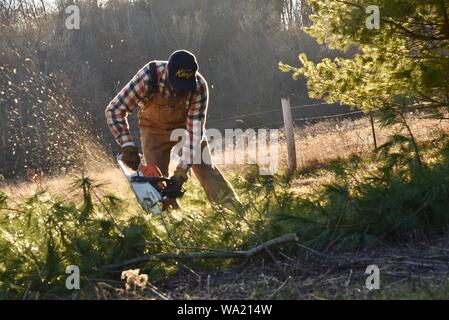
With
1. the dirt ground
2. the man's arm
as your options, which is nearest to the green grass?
the dirt ground

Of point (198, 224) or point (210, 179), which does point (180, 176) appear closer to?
point (210, 179)

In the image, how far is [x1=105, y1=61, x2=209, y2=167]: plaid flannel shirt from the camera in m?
7.85

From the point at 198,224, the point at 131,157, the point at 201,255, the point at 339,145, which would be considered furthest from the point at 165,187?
the point at 339,145

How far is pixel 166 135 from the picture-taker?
851 cm

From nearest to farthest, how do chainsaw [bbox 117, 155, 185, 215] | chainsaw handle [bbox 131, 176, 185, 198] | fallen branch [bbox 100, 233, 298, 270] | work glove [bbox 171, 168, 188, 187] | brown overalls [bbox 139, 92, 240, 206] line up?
1. fallen branch [bbox 100, 233, 298, 270]
2. chainsaw [bbox 117, 155, 185, 215]
3. chainsaw handle [bbox 131, 176, 185, 198]
4. work glove [bbox 171, 168, 188, 187]
5. brown overalls [bbox 139, 92, 240, 206]

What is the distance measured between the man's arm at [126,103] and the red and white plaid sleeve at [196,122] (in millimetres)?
520

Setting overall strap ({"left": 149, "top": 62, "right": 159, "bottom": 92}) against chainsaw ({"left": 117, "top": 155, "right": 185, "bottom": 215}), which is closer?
chainsaw ({"left": 117, "top": 155, "right": 185, "bottom": 215})

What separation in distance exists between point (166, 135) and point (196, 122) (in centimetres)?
57

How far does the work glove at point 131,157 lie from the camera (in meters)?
7.77

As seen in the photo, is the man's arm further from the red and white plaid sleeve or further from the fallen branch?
the fallen branch

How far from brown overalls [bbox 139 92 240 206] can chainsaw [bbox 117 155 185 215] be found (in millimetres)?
687

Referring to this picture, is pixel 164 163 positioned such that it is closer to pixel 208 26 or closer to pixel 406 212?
pixel 406 212

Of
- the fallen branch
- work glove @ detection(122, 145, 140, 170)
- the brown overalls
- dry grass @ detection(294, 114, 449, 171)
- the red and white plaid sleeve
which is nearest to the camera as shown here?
the fallen branch
